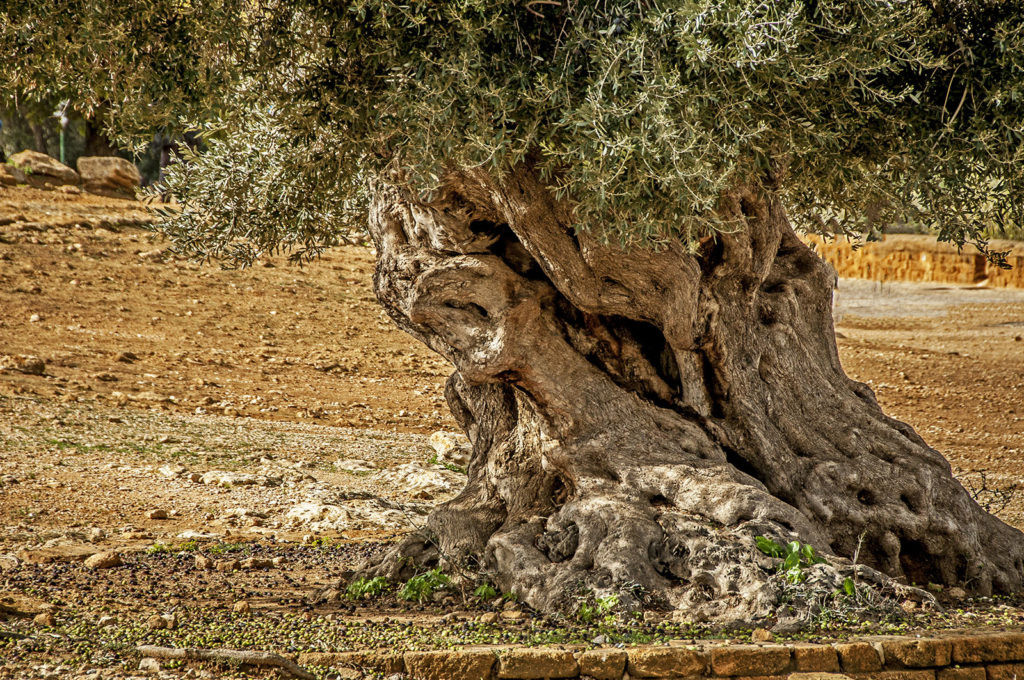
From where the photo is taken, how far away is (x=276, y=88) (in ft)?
22.8

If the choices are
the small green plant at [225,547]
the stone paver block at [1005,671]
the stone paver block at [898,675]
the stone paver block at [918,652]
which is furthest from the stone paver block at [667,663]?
the small green plant at [225,547]

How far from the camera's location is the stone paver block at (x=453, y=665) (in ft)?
18.7

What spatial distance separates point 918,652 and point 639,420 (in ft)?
8.60

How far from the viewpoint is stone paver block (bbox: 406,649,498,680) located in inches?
225

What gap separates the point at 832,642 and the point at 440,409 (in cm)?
1133

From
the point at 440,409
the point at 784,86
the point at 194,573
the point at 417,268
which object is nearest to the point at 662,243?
the point at 784,86

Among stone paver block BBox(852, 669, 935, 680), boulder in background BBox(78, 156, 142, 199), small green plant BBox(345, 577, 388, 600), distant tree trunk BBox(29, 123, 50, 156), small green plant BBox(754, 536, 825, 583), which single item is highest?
distant tree trunk BBox(29, 123, 50, 156)

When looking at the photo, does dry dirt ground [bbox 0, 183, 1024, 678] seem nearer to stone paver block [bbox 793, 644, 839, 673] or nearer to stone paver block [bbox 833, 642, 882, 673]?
stone paver block [bbox 793, 644, 839, 673]

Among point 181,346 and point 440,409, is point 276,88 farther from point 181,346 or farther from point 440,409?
point 181,346

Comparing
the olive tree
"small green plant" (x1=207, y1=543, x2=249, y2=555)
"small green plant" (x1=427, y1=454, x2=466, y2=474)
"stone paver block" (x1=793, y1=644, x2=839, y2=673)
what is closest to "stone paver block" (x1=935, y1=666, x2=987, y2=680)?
"stone paver block" (x1=793, y1=644, x2=839, y2=673)

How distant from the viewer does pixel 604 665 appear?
568cm

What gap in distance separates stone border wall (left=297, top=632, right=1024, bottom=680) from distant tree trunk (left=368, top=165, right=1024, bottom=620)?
79cm

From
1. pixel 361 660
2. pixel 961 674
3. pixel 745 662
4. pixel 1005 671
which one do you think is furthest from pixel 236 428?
pixel 1005 671

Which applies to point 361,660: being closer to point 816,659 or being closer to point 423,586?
point 423,586
